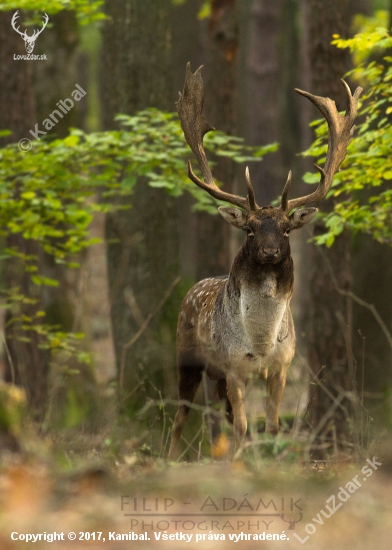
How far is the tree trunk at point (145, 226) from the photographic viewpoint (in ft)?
34.1

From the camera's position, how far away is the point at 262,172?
67.8 feet

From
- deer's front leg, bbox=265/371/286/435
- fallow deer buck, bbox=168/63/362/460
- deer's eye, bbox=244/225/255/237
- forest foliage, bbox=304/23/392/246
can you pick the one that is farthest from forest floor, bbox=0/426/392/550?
forest foliage, bbox=304/23/392/246

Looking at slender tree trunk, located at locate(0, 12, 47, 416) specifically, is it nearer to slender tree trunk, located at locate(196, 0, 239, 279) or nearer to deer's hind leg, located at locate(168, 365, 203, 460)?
slender tree trunk, located at locate(196, 0, 239, 279)

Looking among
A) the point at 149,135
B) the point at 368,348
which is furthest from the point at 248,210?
the point at 368,348

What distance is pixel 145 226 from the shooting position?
1041 centimetres

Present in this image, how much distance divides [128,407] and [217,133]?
3.61 metres

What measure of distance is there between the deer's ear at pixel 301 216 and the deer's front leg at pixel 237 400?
1.45 metres

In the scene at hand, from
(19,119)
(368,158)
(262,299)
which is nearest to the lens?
(262,299)

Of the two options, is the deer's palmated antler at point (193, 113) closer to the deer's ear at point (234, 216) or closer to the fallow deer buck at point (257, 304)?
the fallow deer buck at point (257, 304)

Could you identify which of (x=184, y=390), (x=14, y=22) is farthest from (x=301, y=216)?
(x=14, y=22)

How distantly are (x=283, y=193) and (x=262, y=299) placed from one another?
36.8 inches

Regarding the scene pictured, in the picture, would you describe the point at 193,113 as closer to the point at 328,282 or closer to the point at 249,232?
the point at 249,232

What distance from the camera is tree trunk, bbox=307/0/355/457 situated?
399 inches

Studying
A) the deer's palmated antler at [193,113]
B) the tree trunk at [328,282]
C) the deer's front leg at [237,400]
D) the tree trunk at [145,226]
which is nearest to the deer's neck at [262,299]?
the deer's front leg at [237,400]
